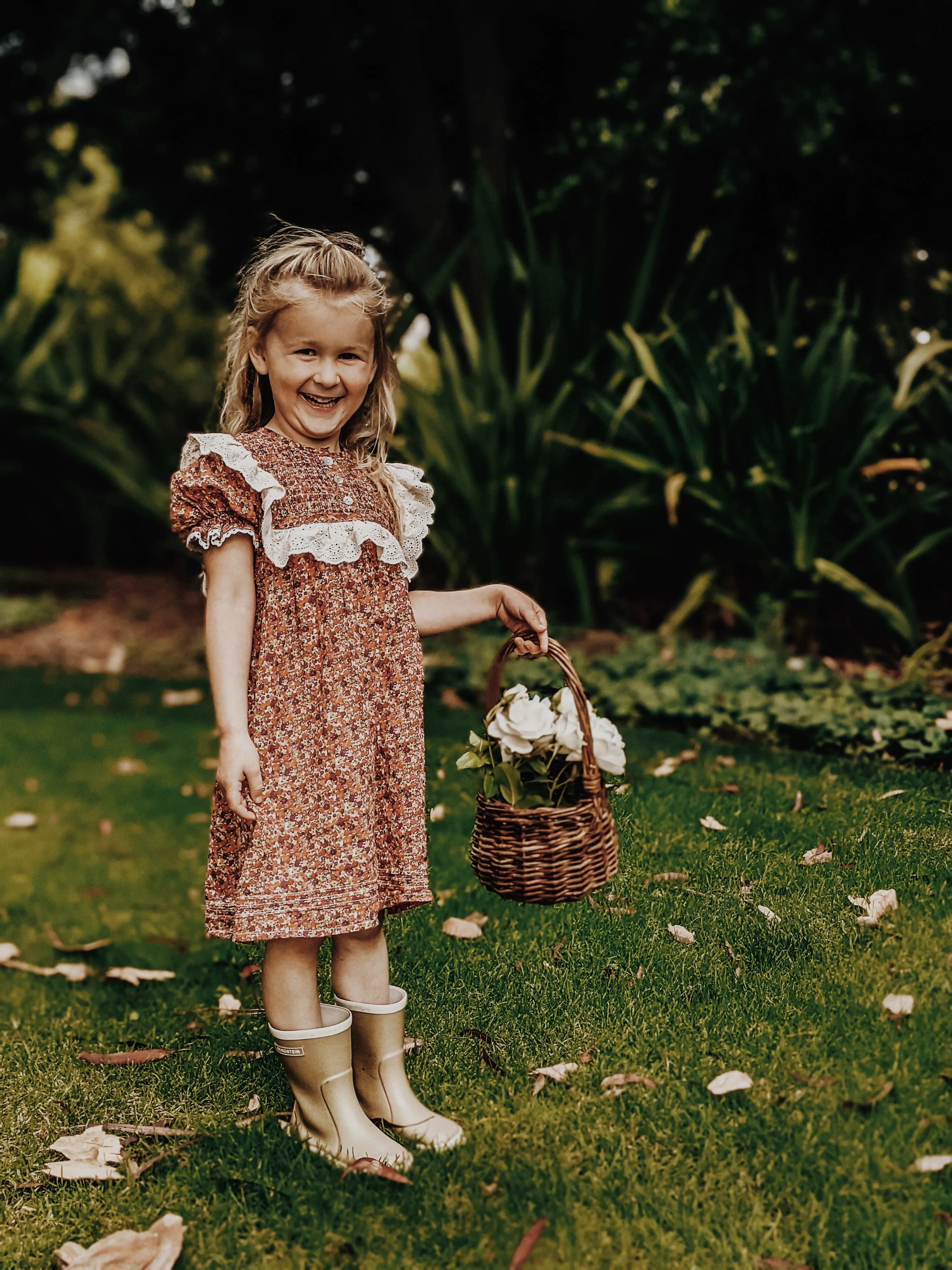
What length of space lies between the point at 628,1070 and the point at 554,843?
0.42 m

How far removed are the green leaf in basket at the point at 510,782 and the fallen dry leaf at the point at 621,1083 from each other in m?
0.51

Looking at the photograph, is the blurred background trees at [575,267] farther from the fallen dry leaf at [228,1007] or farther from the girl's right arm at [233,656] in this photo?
the fallen dry leaf at [228,1007]

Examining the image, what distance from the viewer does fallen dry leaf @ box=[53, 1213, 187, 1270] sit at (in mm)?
1870

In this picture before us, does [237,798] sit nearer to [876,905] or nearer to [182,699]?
[876,905]

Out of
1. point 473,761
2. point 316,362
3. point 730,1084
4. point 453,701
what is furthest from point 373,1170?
point 453,701

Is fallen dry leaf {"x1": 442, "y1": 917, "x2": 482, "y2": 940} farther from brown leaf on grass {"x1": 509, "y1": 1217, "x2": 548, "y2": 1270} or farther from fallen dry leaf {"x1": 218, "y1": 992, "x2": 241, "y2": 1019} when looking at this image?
brown leaf on grass {"x1": 509, "y1": 1217, "x2": 548, "y2": 1270}

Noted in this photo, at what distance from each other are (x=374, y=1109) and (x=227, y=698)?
2.69 ft

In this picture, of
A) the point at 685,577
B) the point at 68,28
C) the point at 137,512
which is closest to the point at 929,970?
the point at 685,577

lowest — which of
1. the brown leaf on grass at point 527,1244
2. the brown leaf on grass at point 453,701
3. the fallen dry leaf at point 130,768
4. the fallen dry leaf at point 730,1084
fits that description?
the fallen dry leaf at point 130,768

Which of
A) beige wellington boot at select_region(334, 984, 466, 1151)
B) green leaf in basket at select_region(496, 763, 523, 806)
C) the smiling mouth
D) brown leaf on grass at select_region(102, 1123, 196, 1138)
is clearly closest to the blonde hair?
the smiling mouth

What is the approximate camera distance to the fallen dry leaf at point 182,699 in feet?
18.2

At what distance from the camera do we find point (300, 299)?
216 cm

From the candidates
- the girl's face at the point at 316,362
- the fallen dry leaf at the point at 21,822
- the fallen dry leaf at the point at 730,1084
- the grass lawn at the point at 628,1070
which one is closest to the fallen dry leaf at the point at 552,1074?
the grass lawn at the point at 628,1070

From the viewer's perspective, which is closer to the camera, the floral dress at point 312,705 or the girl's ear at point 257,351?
the floral dress at point 312,705
